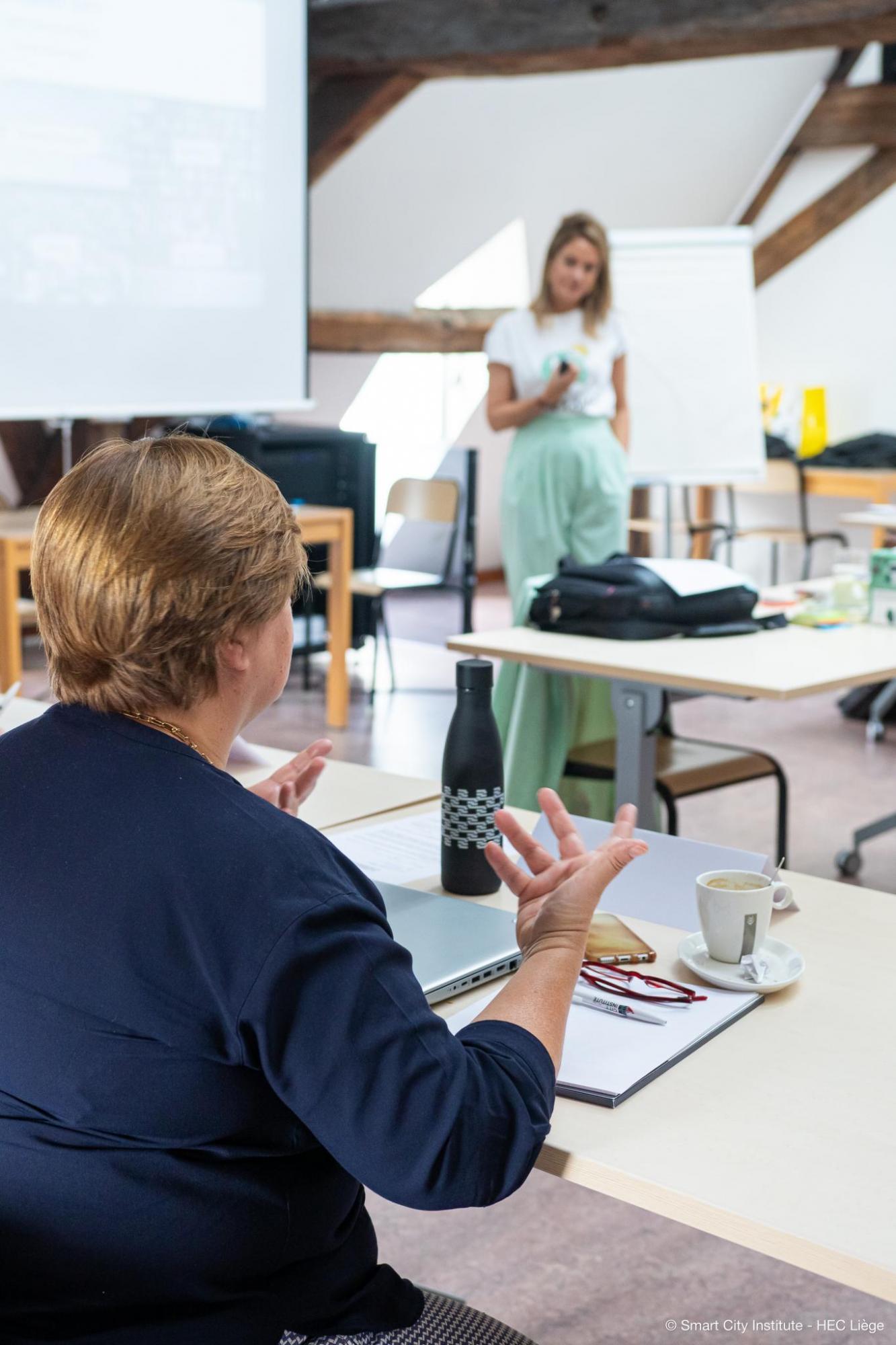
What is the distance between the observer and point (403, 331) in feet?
23.7

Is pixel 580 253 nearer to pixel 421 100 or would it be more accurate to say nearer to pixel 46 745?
pixel 421 100

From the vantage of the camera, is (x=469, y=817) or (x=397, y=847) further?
(x=397, y=847)

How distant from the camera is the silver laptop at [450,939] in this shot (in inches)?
47.8

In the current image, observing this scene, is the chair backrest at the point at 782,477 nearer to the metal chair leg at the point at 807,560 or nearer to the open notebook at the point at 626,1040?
the metal chair leg at the point at 807,560

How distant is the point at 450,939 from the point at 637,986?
0.18 metres

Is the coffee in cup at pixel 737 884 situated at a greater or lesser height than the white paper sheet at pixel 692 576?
lesser

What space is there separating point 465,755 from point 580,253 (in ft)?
9.24

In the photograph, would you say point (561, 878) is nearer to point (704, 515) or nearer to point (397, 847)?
point (397, 847)

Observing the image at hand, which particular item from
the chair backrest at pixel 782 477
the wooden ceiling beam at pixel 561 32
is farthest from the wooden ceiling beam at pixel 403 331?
the chair backrest at pixel 782 477

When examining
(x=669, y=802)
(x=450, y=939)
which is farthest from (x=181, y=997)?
(x=669, y=802)

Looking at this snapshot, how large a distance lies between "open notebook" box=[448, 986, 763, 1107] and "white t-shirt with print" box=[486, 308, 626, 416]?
3.01 meters

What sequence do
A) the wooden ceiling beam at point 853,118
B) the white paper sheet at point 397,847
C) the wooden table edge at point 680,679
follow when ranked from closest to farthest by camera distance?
the white paper sheet at point 397,847, the wooden table edge at point 680,679, the wooden ceiling beam at point 853,118

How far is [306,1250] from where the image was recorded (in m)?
0.96

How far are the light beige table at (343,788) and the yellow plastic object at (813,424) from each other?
614cm
